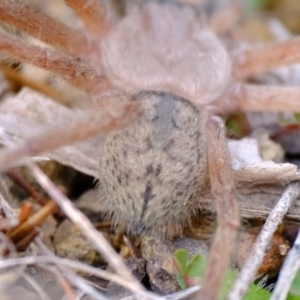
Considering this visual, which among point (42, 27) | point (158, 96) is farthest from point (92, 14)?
point (158, 96)

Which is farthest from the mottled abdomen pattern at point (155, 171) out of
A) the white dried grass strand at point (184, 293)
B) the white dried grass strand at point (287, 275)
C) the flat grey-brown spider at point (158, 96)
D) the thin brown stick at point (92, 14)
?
the thin brown stick at point (92, 14)

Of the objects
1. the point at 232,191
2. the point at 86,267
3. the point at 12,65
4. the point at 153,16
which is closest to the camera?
the point at 86,267

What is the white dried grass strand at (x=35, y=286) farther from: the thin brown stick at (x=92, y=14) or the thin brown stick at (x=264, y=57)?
the thin brown stick at (x=264, y=57)

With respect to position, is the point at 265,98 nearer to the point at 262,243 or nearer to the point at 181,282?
the point at 262,243

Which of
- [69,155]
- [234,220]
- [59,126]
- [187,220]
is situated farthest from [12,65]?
[234,220]

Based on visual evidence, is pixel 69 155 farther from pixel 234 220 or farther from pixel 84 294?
pixel 234 220
